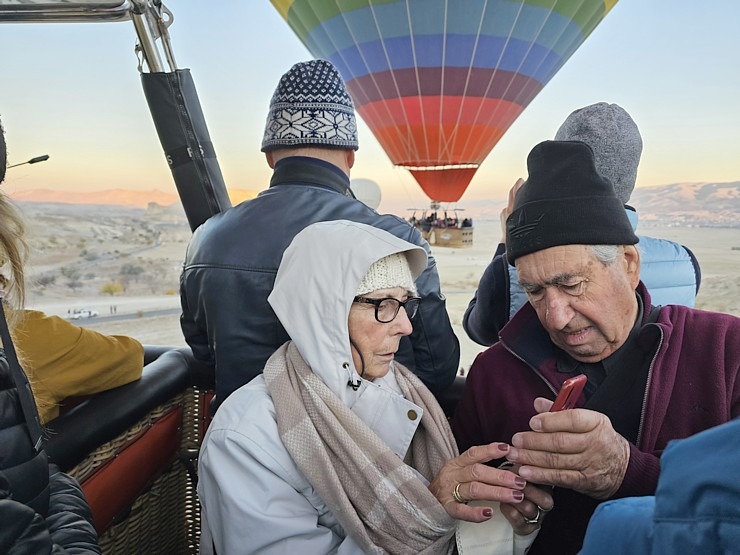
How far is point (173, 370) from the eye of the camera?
Answer: 1.71 metres

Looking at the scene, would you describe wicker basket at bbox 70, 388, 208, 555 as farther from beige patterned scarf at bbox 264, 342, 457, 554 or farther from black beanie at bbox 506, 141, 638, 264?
black beanie at bbox 506, 141, 638, 264

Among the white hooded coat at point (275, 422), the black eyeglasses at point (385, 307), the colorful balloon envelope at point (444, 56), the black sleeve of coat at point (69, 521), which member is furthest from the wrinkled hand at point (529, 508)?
the colorful balloon envelope at point (444, 56)

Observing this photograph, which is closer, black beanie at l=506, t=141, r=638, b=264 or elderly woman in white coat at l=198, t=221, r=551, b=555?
→ elderly woman in white coat at l=198, t=221, r=551, b=555

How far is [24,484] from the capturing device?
72cm

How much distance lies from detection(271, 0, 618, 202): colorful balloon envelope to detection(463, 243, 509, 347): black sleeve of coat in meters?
6.11

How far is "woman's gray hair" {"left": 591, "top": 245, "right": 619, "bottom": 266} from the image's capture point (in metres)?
1.15

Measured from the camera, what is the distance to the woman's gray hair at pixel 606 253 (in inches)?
45.1

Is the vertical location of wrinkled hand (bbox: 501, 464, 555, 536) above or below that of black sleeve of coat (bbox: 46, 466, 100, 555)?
below

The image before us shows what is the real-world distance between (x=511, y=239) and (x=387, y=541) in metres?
0.61

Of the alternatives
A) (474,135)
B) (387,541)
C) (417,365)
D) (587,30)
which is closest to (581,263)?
(417,365)

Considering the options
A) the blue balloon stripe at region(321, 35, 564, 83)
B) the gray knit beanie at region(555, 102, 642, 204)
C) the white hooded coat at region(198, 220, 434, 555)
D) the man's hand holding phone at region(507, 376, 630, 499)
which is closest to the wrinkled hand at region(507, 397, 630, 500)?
the man's hand holding phone at region(507, 376, 630, 499)

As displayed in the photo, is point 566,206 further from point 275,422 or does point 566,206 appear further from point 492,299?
point 275,422

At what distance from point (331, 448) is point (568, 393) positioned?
0.39 metres

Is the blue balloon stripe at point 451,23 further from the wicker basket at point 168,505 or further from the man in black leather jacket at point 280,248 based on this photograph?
the wicker basket at point 168,505
